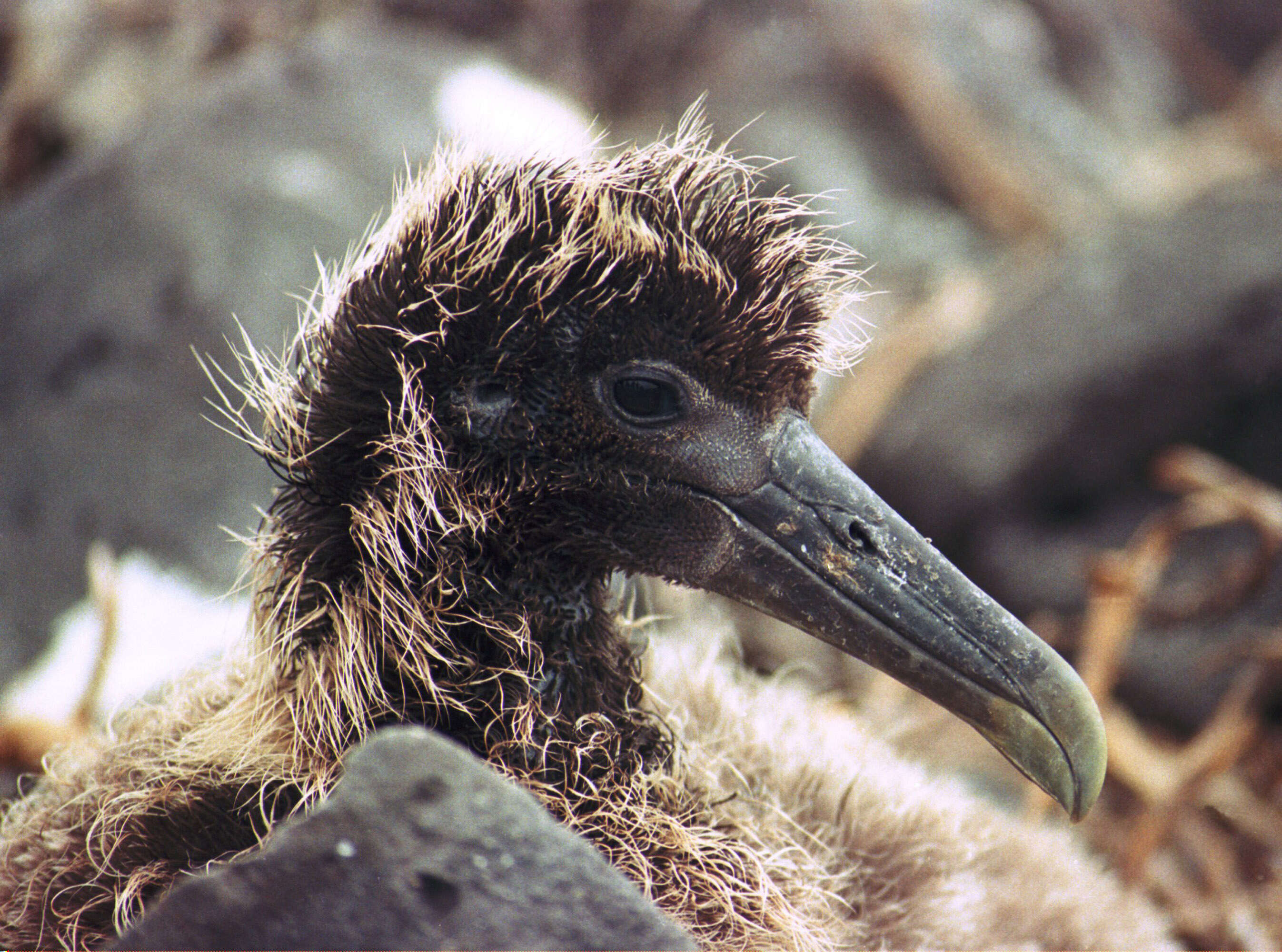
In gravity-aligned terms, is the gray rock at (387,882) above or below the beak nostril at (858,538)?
below

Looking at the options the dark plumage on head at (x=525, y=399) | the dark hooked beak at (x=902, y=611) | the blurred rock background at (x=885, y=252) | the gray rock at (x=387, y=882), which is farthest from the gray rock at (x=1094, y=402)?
the gray rock at (x=387, y=882)

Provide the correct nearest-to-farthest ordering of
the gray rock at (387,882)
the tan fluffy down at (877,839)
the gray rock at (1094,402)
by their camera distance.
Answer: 1. the gray rock at (387,882)
2. the tan fluffy down at (877,839)
3. the gray rock at (1094,402)

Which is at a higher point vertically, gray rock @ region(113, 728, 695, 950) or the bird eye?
the bird eye

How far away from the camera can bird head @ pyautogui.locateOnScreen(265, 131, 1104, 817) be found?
1187 millimetres

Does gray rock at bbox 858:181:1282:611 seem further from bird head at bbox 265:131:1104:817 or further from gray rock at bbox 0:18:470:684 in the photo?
bird head at bbox 265:131:1104:817

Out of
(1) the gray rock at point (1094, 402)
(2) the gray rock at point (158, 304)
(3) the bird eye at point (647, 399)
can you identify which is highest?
(1) the gray rock at point (1094, 402)

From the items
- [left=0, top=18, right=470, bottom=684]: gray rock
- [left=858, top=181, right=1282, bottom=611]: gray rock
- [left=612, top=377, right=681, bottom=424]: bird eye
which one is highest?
[left=858, top=181, right=1282, bottom=611]: gray rock

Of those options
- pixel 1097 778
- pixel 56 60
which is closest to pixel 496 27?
pixel 56 60

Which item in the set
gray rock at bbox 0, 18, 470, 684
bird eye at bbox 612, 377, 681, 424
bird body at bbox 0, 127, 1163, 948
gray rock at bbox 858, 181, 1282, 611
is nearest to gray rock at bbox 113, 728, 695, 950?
bird body at bbox 0, 127, 1163, 948

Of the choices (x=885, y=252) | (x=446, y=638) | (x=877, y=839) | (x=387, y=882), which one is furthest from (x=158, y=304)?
(x=885, y=252)

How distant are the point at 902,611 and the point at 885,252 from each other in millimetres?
→ 2817

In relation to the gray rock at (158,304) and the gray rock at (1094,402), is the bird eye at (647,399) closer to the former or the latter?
the gray rock at (158,304)

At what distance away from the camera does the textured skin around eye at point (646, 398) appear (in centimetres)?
120

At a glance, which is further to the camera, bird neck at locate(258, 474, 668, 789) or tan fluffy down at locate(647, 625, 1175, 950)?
tan fluffy down at locate(647, 625, 1175, 950)
